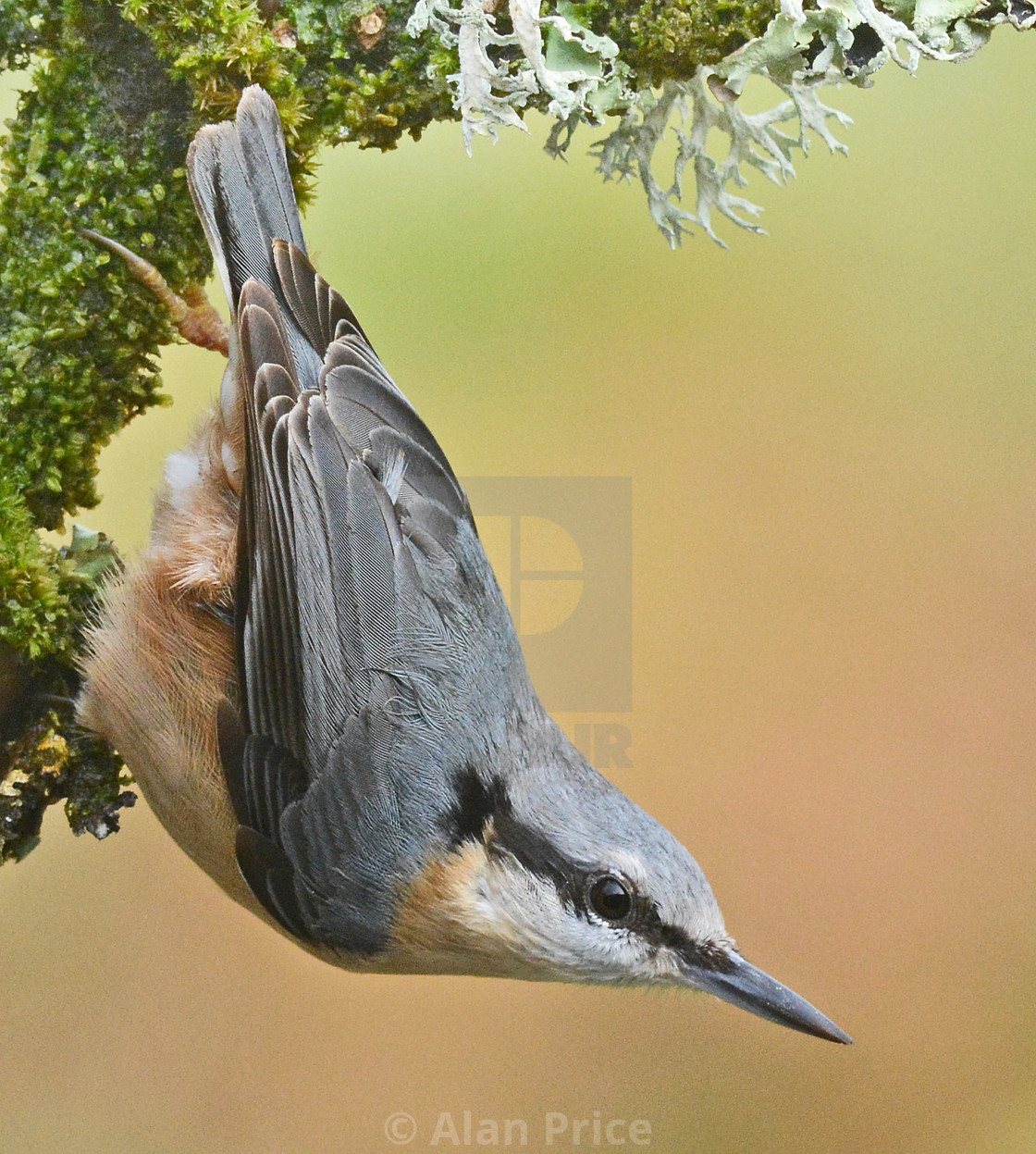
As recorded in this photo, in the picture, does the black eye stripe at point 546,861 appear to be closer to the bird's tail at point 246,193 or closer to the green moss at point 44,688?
the green moss at point 44,688

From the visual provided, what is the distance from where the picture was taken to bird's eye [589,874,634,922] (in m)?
1.49

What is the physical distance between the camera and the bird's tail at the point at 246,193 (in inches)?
59.8

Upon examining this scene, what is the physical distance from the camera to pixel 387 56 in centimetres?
153

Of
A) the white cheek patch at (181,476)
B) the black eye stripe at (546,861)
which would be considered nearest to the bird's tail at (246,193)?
the white cheek patch at (181,476)

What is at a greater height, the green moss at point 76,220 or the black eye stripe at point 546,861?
the green moss at point 76,220

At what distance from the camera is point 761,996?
1.49m

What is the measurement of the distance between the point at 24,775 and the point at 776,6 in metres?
1.44

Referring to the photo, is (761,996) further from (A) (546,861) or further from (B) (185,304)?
(B) (185,304)

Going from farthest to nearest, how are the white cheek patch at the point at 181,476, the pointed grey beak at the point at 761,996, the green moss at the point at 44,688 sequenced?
the white cheek patch at the point at 181,476, the green moss at the point at 44,688, the pointed grey beak at the point at 761,996

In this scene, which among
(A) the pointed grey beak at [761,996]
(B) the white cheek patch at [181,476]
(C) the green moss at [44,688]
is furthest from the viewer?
(B) the white cheek patch at [181,476]

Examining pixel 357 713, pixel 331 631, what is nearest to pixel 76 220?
pixel 331 631

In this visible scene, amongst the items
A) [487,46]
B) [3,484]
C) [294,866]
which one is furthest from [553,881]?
[487,46]

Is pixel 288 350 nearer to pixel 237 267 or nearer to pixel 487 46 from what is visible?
pixel 237 267

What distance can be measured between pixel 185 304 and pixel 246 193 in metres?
0.19
